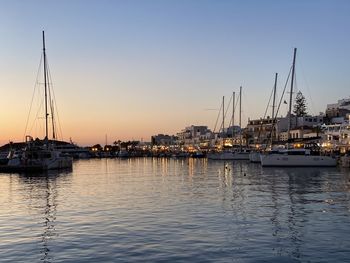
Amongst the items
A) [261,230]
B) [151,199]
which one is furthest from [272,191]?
[261,230]

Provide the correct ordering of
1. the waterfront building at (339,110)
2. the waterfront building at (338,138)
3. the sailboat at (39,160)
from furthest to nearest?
the waterfront building at (339,110) < the waterfront building at (338,138) < the sailboat at (39,160)

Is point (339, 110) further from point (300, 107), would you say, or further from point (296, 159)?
point (296, 159)

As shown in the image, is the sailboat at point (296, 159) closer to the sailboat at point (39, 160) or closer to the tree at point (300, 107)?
the sailboat at point (39, 160)

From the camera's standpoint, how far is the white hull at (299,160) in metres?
77.8

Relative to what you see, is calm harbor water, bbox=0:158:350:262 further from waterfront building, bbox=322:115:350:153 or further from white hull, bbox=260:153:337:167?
waterfront building, bbox=322:115:350:153

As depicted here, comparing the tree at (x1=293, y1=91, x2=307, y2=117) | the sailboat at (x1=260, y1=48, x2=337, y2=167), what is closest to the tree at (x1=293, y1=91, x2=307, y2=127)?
the tree at (x1=293, y1=91, x2=307, y2=117)

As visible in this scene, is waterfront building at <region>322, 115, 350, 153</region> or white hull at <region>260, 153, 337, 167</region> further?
waterfront building at <region>322, 115, 350, 153</region>

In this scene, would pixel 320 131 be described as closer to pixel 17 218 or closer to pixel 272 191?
pixel 272 191

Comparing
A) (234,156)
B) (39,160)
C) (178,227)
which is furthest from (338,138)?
(178,227)

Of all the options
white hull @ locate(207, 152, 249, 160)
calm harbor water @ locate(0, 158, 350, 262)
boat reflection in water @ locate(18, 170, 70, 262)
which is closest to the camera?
calm harbor water @ locate(0, 158, 350, 262)

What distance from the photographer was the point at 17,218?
26.5m

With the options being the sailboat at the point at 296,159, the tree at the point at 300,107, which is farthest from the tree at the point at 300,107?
the sailboat at the point at 296,159

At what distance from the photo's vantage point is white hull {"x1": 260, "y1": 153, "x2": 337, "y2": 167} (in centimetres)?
7775

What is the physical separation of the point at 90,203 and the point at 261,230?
15.0 meters
